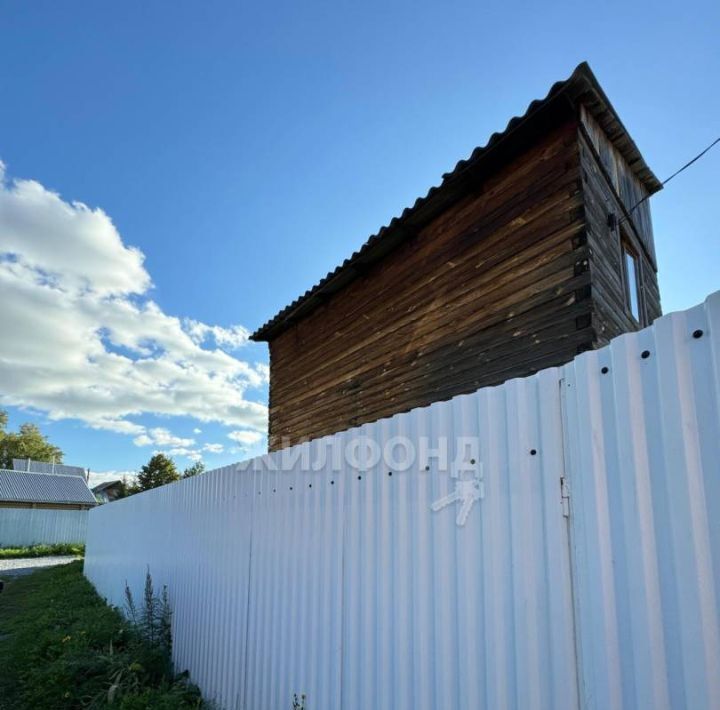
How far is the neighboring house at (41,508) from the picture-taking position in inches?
1072

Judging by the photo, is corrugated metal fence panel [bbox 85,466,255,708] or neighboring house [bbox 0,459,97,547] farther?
neighboring house [bbox 0,459,97,547]

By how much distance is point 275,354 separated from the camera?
10719 mm

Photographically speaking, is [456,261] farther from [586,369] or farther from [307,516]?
[586,369]

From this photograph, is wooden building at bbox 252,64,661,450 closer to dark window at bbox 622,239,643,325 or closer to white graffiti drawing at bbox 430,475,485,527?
dark window at bbox 622,239,643,325

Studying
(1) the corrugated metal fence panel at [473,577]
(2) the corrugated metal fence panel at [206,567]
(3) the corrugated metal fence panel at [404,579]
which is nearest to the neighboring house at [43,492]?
(2) the corrugated metal fence panel at [206,567]

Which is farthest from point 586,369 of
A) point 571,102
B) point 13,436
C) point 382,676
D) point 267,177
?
point 13,436

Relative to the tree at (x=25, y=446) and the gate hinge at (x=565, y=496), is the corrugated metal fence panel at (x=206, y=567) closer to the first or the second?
the gate hinge at (x=565, y=496)

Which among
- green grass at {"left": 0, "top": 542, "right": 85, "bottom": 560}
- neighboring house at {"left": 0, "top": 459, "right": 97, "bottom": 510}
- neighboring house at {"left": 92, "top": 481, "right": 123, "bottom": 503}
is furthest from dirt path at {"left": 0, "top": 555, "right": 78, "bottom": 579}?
neighboring house at {"left": 92, "top": 481, "right": 123, "bottom": 503}

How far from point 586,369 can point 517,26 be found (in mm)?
5243

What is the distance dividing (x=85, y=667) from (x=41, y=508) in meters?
32.9

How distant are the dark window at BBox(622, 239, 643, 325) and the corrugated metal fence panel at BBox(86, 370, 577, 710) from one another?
4.58m

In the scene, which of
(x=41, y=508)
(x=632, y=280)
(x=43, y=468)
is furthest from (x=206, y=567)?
(x=43, y=468)

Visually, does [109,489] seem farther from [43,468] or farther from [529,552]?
[529,552]

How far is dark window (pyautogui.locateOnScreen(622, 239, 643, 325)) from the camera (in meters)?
6.22
